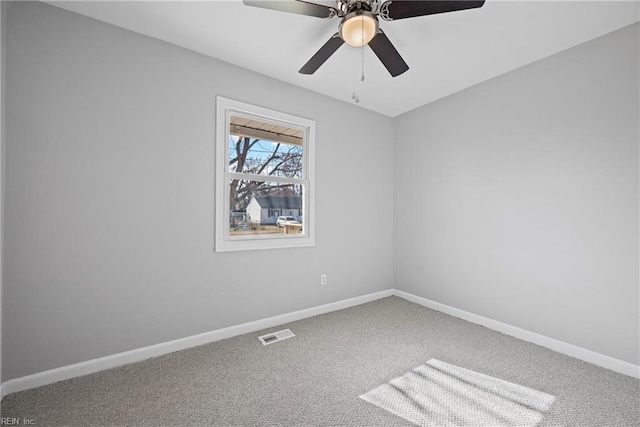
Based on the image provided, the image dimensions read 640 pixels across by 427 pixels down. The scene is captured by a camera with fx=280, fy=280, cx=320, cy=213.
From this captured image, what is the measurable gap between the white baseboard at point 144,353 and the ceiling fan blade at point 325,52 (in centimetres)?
237

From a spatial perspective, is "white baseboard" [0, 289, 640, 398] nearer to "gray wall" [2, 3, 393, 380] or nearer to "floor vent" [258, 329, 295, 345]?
"gray wall" [2, 3, 393, 380]

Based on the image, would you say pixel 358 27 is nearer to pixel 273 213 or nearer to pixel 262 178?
pixel 262 178

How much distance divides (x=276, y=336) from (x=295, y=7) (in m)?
2.60

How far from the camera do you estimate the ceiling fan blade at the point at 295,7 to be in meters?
1.59

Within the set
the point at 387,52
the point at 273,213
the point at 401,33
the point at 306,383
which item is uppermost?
the point at 401,33

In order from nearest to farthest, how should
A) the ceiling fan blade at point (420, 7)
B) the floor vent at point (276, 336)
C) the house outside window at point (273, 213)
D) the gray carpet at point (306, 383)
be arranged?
the ceiling fan blade at point (420, 7)
the gray carpet at point (306, 383)
the floor vent at point (276, 336)
the house outside window at point (273, 213)

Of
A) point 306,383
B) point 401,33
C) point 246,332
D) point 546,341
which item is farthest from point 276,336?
point 401,33

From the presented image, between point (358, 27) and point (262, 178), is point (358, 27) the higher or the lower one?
the higher one

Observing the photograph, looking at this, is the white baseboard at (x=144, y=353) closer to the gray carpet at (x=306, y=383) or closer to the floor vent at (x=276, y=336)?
the gray carpet at (x=306, y=383)

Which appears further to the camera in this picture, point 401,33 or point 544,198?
point 544,198

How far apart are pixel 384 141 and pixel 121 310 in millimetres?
3474

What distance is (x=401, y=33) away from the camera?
2.21m

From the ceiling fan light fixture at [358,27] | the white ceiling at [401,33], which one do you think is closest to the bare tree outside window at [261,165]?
the white ceiling at [401,33]

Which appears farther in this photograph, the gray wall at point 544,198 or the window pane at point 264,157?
the window pane at point 264,157
